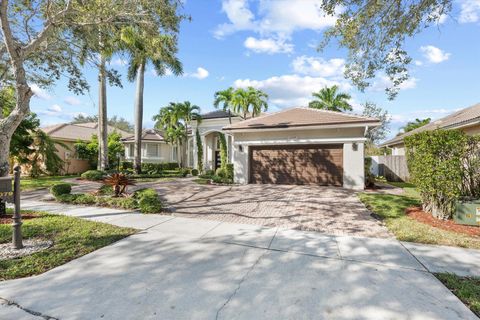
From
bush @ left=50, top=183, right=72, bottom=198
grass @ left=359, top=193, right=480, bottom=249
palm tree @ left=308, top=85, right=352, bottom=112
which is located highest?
palm tree @ left=308, top=85, right=352, bottom=112

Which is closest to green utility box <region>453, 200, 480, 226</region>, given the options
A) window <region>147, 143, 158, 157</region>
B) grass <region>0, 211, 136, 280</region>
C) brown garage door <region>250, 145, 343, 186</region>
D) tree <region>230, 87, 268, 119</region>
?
brown garage door <region>250, 145, 343, 186</region>

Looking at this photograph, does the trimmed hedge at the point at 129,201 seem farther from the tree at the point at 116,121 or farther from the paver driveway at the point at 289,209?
the tree at the point at 116,121

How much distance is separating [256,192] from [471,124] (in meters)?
9.56

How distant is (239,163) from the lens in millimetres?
15203

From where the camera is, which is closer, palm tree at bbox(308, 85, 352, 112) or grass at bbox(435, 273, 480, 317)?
grass at bbox(435, 273, 480, 317)

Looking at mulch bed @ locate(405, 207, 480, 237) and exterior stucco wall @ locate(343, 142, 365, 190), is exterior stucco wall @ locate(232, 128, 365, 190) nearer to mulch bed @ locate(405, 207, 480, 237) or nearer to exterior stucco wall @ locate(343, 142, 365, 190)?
exterior stucco wall @ locate(343, 142, 365, 190)

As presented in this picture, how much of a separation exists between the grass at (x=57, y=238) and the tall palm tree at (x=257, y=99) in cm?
1871

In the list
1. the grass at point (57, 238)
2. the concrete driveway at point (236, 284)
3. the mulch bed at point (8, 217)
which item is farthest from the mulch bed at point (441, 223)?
the mulch bed at point (8, 217)

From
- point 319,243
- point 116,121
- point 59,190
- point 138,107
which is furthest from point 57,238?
point 116,121

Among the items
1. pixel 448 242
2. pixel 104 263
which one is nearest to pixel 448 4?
pixel 448 242

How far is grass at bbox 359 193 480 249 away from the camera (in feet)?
17.5

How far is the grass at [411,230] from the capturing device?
17.5ft

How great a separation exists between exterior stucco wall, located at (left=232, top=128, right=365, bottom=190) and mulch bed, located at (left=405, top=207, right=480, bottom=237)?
5.03 metres

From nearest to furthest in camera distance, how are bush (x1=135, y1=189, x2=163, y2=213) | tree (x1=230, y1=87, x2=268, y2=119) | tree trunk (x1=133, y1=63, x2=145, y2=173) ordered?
bush (x1=135, y1=189, x2=163, y2=213), tree trunk (x1=133, y1=63, x2=145, y2=173), tree (x1=230, y1=87, x2=268, y2=119)
